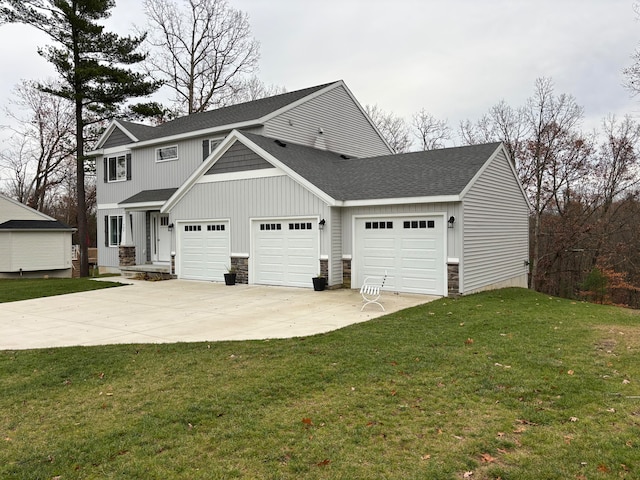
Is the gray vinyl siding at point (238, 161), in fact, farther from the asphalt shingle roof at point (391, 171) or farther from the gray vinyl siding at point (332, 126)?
the gray vinyl siding at point (332, 126)

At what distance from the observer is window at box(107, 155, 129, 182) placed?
22.9m

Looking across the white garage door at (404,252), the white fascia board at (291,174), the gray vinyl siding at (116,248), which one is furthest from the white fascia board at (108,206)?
the white garage door at (404,252)

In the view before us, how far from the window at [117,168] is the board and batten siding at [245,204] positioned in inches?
270

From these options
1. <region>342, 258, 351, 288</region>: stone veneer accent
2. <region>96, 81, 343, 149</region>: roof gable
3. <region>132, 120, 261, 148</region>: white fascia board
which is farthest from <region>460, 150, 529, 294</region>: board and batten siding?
<region>132, 120, 261, 148</region>: white fascia board

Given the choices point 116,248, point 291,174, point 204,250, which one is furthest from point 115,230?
point 291,174

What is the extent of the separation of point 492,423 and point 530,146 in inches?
1015

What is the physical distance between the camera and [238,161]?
15.7 m

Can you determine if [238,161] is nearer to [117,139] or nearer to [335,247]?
[335,247]

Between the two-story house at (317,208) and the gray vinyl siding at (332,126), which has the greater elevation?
the gray vinyl siding at (332,126)

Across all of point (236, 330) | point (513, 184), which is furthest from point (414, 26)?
point (236, 330)

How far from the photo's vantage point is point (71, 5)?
67.3ft

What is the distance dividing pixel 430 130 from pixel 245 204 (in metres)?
22.0

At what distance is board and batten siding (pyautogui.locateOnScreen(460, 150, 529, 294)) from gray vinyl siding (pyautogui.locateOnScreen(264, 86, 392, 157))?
807 cm

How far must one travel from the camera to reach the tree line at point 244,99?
21234 mm
